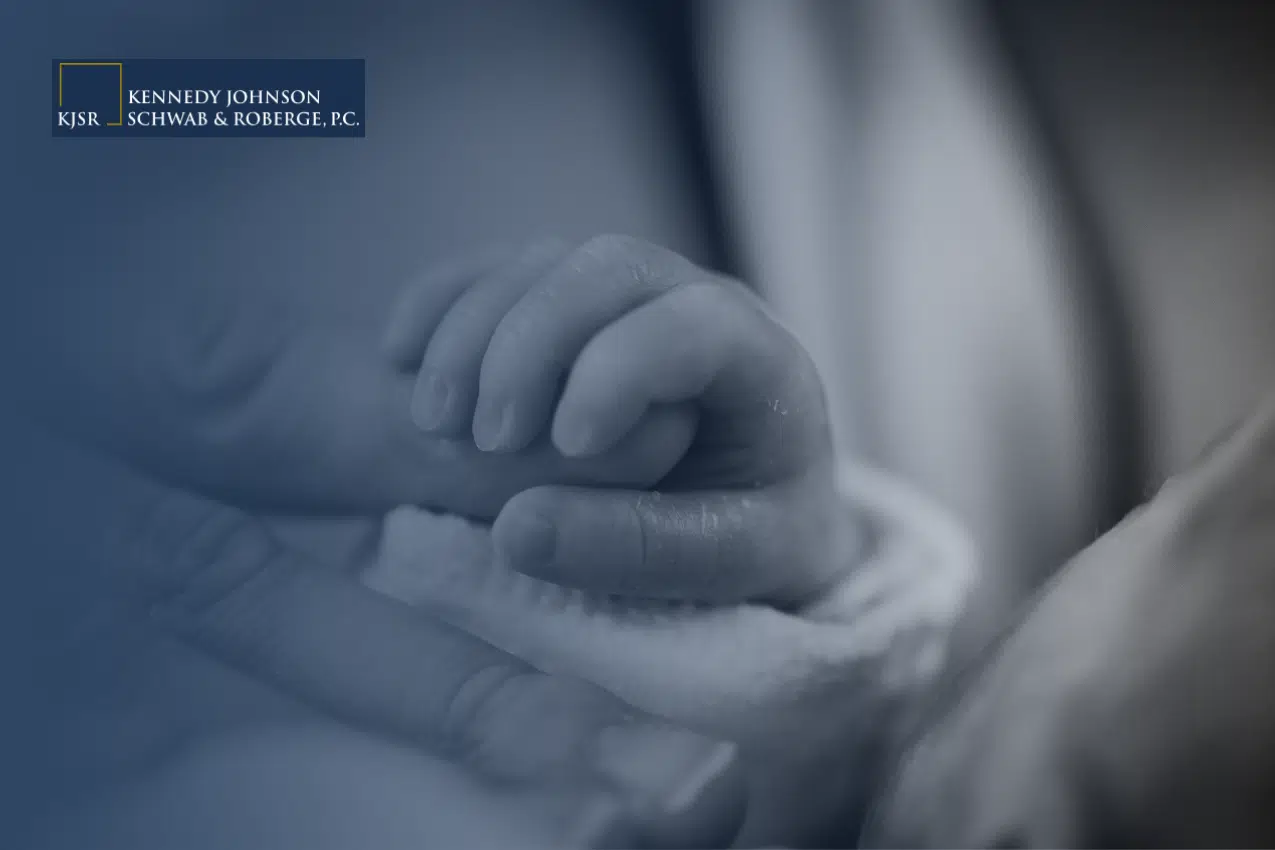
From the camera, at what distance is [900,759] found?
0.82 metres

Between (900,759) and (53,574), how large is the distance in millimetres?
611

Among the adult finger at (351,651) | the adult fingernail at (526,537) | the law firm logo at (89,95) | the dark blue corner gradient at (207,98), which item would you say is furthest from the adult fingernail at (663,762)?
the law firm logo at (89,95)

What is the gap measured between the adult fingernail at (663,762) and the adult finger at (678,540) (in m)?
0.09

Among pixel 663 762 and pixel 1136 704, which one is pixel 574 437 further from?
pixel 1136 704

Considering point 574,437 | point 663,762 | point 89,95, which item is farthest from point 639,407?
point 89,95

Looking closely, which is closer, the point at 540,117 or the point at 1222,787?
the point at 1222,787

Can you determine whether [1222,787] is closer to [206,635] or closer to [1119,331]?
[1119,331]

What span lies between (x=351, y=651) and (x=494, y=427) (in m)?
0.18

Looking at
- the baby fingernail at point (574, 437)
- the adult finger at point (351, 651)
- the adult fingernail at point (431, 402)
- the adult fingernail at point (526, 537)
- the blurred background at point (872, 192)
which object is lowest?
the adult finger at point (351, 651)

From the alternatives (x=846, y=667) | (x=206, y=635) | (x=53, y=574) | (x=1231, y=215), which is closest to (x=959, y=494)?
(x=846, y=667)

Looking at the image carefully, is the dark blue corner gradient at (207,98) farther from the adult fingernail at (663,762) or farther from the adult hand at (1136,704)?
the adult hand at (1136,704)

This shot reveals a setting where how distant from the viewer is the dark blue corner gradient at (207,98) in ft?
3.00

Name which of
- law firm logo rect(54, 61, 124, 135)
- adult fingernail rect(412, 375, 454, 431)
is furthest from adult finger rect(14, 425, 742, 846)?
law firm logo rect(54, 61, 124, 135)

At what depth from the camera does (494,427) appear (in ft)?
2.71
